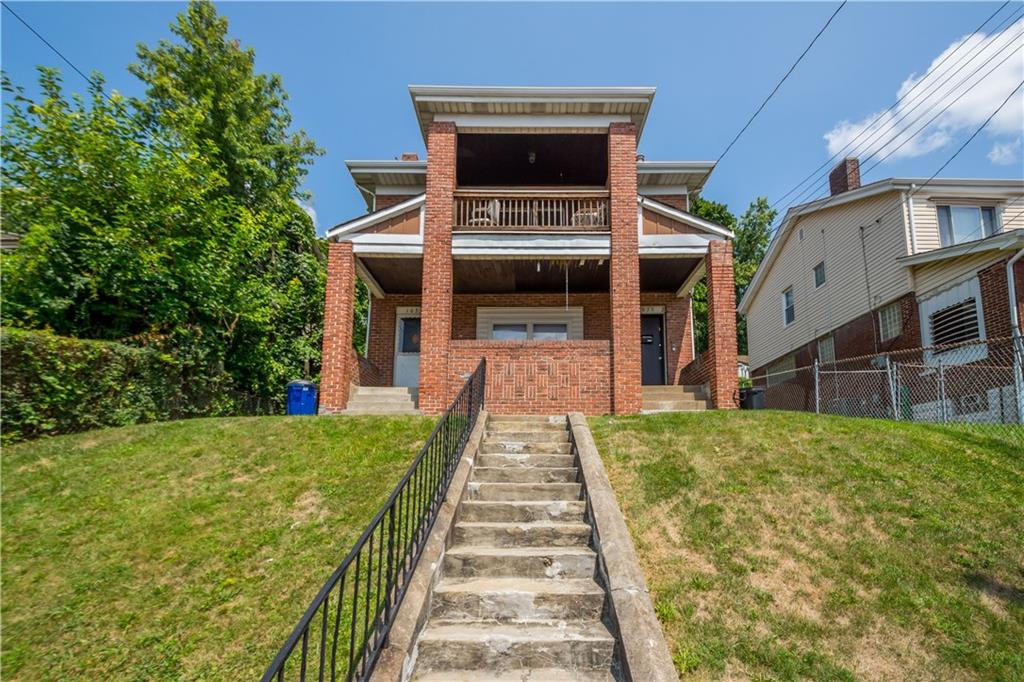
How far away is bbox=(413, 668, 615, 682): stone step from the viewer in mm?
3705

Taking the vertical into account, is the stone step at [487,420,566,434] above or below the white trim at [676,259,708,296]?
below

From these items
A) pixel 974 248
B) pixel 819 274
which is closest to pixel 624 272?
pixel 974 248

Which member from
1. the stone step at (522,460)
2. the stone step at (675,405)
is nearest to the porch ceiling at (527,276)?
the stone step at (675,405)

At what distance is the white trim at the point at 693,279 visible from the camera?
40.3 ft

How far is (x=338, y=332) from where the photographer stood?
10945mm

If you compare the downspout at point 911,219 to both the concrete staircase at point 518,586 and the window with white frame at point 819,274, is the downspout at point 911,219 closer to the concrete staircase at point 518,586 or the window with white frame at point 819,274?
the window with white frame at point 819,274

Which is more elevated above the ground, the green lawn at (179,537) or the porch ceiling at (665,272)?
the porch ceiling at (665,272)

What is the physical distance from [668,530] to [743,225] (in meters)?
35.2

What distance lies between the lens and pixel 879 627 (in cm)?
393

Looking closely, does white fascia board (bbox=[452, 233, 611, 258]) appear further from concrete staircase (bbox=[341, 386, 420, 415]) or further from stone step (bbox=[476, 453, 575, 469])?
stone step (bbox=[476, 453, 575, 469])

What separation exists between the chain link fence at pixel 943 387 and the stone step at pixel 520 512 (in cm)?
617

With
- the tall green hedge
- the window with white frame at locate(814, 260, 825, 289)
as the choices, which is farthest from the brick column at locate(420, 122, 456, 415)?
the window with white frame at locate(814, 260, 825, 289)

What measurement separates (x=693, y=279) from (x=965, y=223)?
8391 millimetres

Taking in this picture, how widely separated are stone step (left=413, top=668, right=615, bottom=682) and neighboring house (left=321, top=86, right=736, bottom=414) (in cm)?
677
